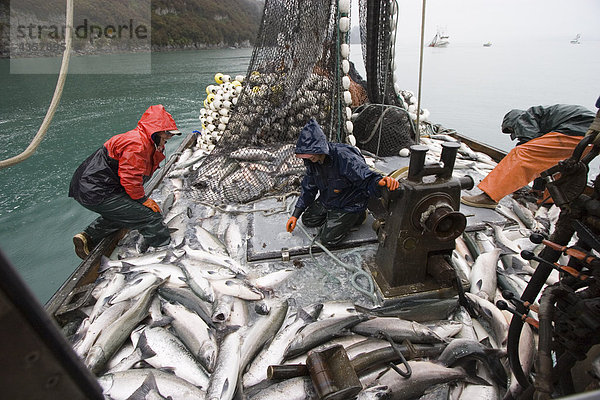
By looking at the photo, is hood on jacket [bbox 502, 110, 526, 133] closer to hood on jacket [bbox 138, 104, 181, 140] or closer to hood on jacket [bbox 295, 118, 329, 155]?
hood on jacket [bbox 295, 118, 329, 155]

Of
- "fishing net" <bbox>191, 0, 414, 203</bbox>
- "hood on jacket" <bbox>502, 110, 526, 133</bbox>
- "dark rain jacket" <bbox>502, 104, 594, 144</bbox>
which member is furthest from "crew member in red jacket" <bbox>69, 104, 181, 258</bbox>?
"hood on jacket" <bbox>502, 110, 526, 133</bbox>

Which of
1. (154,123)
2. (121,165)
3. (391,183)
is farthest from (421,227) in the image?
(121,165)

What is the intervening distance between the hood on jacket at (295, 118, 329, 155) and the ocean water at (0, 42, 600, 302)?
8.02 ft

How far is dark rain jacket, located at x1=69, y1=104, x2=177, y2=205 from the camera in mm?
3502

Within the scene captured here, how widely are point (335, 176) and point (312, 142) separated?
1.64 ft

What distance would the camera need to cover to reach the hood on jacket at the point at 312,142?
3.21 m

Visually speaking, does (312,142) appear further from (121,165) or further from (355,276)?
(121,165)

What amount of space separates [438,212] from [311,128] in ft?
4.93

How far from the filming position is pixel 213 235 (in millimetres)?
4086

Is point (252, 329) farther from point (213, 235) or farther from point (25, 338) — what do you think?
point (25, 338)

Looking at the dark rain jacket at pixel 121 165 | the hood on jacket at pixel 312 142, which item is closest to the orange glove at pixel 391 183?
the hood on jacket at pixel 312 142

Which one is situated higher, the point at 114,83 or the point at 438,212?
the point at 114,83

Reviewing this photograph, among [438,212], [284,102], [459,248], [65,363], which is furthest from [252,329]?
[284,102]

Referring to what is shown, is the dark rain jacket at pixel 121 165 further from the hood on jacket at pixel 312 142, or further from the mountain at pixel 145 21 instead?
the mountain at pixel 145 21
